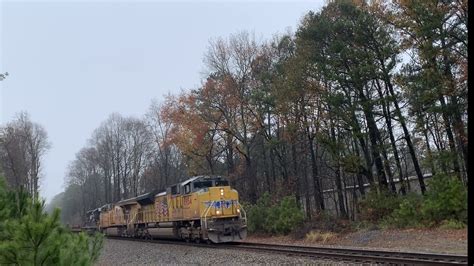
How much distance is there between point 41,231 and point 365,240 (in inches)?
687

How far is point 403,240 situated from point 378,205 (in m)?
8.03

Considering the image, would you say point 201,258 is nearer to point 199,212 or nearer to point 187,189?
point 199,212

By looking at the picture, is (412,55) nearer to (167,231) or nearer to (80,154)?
(167,231)

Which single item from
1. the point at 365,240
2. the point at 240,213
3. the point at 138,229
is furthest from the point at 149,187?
the point at 365,240

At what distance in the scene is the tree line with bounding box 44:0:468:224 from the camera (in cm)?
2377

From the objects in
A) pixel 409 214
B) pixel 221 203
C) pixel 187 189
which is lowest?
pixel 409 214

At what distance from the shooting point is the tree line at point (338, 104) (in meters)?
23.8

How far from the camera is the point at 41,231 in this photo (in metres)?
5.75

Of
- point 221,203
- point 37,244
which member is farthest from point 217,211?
point 37,244

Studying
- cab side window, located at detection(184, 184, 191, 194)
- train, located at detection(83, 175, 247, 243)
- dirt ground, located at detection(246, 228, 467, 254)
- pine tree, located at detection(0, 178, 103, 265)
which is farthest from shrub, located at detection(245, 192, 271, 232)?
pine tree, located at detection(0, 178, 103, 265)

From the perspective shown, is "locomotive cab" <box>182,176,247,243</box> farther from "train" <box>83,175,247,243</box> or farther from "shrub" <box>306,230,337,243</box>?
"shrub" <box>306,230,337,243</box>

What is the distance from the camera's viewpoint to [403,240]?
17172 mm

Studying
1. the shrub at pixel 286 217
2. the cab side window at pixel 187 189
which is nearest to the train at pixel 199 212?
the cab side window at pixel 187 189

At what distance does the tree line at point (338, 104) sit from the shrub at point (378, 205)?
110cm
